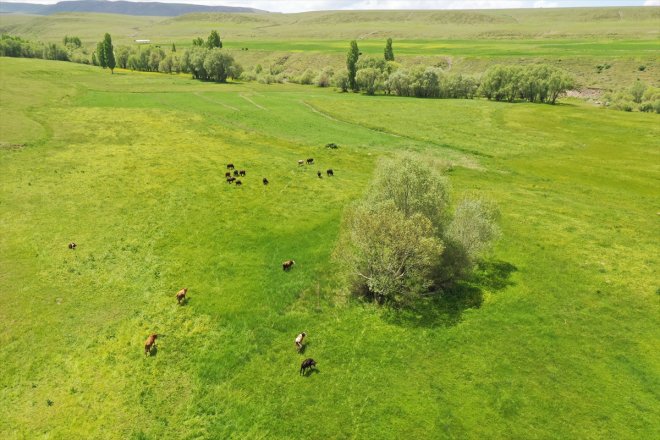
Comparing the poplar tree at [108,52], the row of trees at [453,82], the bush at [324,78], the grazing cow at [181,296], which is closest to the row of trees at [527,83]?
the row of trees at [453,82]

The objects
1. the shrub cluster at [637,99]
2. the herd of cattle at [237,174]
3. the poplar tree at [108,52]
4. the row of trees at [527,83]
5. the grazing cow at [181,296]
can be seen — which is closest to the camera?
the grazing cow at [181,296]

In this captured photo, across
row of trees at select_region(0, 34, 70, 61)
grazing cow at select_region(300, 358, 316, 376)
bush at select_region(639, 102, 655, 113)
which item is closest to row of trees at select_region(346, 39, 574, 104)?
bush at select_region(639, 102, 655, 113)

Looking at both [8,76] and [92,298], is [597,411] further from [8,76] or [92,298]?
[8,76]

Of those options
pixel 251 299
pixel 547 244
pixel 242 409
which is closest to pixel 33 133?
pixel 251 299

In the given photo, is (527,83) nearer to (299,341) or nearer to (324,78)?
(324,78)

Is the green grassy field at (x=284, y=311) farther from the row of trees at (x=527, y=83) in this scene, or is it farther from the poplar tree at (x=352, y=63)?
the poplar tree at (x=352, y=63)

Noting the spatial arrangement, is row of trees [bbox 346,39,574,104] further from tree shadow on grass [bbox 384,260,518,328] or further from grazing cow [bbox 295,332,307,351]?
grazing cow [bbox 295,332,307,351]
